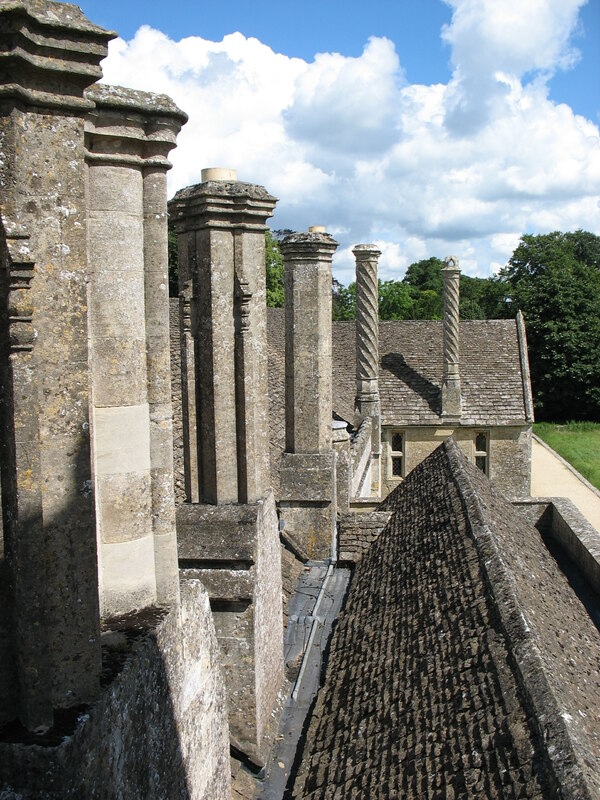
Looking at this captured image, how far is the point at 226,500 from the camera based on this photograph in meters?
6.85

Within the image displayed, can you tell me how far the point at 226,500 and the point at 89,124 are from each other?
3.54m

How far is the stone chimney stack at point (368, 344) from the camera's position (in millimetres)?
20969

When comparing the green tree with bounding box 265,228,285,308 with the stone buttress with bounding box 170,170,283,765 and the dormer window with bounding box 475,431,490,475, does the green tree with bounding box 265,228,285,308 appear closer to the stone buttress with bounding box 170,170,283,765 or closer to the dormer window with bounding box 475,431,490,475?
the dormer window with bounding box 475,431,490,475

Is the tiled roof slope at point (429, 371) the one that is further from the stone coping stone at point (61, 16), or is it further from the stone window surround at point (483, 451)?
the stone coping stone at point (61, 16)

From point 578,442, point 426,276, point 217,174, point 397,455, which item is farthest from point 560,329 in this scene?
point 217,174

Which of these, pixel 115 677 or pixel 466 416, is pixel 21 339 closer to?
pixel 115 677

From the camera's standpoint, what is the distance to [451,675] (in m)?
6.12

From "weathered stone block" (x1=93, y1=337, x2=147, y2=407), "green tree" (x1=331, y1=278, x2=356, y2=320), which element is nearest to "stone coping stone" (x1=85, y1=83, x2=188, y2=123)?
"weathered stone block" (x1=93, y1=337, x2=147, y2=407)

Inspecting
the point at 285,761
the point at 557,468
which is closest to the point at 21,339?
the point at 285,761

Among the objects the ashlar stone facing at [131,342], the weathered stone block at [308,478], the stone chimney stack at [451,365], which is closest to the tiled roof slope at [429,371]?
the stone chimney stack at [451,365]

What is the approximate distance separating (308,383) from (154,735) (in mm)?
6536

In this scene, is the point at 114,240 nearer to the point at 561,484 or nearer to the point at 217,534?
the point at 217,534

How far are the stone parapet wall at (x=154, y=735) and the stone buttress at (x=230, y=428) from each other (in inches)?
25.2

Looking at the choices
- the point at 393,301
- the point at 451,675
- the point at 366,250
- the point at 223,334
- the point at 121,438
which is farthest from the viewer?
the point at 393,301
